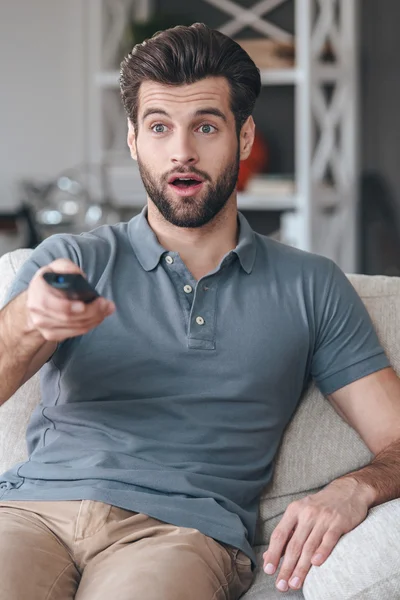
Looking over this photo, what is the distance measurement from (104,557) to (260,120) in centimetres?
406

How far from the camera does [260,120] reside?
535 cm

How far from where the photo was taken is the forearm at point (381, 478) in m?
1.64

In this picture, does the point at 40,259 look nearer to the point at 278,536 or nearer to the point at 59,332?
the point at 59,332

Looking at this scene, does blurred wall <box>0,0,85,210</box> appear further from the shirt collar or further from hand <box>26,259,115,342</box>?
hand <box>26,259,115,342</box>

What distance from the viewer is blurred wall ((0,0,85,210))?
218 inches

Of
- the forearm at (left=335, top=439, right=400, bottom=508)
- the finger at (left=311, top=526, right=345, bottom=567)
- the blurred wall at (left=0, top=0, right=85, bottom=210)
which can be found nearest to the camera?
the finger at (left=311, top=526, right=345, bottom=567)

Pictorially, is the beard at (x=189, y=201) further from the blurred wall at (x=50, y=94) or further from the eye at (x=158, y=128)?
the blurred wall at (x=50, y=94)

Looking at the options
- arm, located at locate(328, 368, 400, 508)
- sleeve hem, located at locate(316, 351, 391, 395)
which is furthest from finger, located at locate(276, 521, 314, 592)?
sleeve hem, located at locate(316, 351, 391, 395)

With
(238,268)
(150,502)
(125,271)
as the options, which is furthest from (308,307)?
(150,502)

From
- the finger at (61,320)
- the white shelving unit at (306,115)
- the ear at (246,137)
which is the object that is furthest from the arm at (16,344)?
the white shelving unit at (306,115)

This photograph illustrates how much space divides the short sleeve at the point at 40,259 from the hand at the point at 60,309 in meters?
0.24

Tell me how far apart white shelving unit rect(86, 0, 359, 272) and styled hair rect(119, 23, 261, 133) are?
9.64ft

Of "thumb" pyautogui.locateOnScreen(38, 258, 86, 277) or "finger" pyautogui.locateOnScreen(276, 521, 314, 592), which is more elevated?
"thumb" pyautogui.locateOnScreen(38, 258, 86, 277)

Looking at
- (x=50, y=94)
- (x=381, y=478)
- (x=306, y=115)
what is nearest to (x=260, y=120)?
(x=306, y=115)
